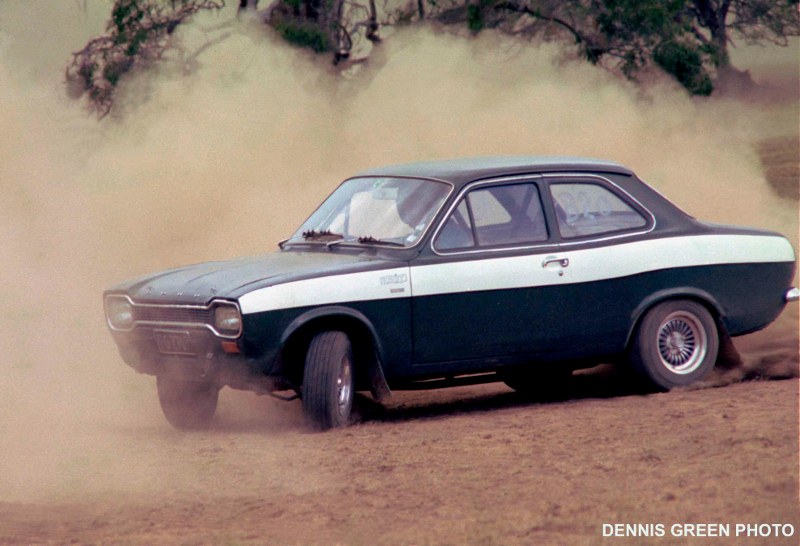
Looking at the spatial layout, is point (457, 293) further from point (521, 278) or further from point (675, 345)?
point (675, 345)

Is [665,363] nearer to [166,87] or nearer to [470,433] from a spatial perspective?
[470,433]

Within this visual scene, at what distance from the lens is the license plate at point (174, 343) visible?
834 centimetres

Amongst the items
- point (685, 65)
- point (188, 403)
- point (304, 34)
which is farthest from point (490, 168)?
point (685, 65)

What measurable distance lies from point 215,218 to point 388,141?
3096 millimetres

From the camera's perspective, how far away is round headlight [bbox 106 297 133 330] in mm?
8773

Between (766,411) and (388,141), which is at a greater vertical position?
(388,141)

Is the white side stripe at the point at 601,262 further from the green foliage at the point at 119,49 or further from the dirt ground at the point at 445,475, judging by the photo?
the green foliage at the point at 119,49

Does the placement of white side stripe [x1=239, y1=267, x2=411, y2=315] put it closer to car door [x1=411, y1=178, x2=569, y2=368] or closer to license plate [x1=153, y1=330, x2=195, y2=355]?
car door [x1=411, y1=178, x2=569, y2=368]

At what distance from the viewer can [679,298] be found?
9344 millimetres

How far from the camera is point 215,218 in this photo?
17.0m

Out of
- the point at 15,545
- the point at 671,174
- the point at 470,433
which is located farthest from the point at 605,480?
the point at 671,174

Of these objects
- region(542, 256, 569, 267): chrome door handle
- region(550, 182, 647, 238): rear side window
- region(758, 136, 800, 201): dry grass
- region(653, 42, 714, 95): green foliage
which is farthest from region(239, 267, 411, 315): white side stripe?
region(653, 42, 714, 95): green foliage

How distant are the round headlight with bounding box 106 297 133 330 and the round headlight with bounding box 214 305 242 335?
801mm

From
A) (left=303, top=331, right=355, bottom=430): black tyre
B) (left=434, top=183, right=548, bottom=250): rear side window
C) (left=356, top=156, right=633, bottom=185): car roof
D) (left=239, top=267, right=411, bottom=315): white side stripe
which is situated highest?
(left=356, top=156, right=633, bottom=185): car roof
